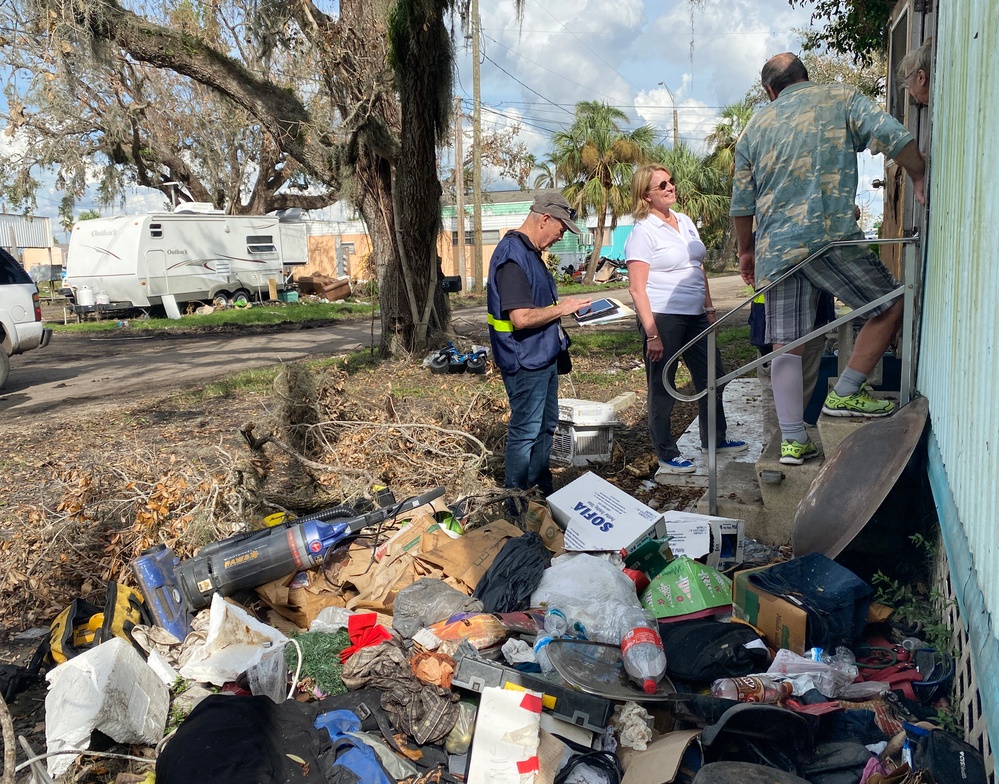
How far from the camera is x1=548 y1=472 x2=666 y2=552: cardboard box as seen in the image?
12.7ft

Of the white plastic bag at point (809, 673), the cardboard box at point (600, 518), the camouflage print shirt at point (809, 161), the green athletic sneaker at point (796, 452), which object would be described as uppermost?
the camouflage print shirt at point (809, 161)

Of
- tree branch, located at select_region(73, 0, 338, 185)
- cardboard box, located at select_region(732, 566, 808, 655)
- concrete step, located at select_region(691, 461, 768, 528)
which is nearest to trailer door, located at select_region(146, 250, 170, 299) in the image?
tree branch, located at select_region(73, 0, 338, 185)

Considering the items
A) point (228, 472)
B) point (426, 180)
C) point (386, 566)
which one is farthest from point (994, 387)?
point (426, 180)

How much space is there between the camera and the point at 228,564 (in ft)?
12.2

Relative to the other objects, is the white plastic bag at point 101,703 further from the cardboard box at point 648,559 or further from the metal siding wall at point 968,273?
the metal siding wall at point 968,273

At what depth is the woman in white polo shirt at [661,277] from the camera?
5.03m

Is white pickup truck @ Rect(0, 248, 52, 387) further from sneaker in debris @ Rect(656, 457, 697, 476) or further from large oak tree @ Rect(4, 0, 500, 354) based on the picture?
sneaker in debris @ Rect(656, 457, 697, 476)

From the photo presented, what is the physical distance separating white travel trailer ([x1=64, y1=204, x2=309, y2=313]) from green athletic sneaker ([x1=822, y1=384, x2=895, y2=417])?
65.6ft

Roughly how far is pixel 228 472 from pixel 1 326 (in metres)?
8.11

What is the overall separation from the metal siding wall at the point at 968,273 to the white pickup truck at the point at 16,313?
10887 mm

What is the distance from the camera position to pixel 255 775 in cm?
230


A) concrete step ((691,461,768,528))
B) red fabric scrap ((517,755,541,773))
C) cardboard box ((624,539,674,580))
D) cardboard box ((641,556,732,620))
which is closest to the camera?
red fabric scrap ((517,755,541,773))

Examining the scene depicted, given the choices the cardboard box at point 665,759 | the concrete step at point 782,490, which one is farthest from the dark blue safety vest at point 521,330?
the cardboard box at point 665,759

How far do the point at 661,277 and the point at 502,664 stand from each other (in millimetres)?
2931
